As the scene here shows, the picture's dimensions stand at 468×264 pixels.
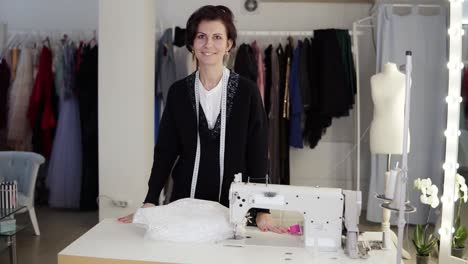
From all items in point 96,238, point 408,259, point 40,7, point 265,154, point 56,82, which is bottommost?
point 408,259

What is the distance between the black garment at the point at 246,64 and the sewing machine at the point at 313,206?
259 centimetres

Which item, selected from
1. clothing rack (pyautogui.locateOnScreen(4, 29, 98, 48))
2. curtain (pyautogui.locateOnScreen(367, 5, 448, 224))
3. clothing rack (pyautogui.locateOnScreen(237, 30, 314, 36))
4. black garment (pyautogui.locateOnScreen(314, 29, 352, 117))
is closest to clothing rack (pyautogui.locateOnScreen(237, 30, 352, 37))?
clothing rack (pyautogui.locateOnScreen(237, 30, 314, 36))

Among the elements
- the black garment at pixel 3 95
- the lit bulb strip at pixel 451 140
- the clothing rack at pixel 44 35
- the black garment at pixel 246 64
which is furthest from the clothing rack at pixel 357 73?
the black garment at pixel 3 95

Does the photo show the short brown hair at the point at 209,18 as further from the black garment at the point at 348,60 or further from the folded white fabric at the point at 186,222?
the black garment at the point at 348,60

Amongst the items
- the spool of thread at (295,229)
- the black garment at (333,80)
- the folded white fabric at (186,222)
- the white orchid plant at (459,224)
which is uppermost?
the black garment at (333,80)

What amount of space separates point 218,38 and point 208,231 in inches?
27.4

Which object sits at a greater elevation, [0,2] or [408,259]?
[0,2]

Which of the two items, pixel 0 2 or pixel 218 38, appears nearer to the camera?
pixel 218 38

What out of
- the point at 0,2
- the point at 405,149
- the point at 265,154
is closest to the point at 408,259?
the point at 265,154

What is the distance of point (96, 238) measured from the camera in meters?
1.71

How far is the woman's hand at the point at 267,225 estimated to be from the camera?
1843 millimetres

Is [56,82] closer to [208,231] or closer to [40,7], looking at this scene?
[40,7]

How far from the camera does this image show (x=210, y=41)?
6.14 feet

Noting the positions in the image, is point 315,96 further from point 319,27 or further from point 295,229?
point 295,229
